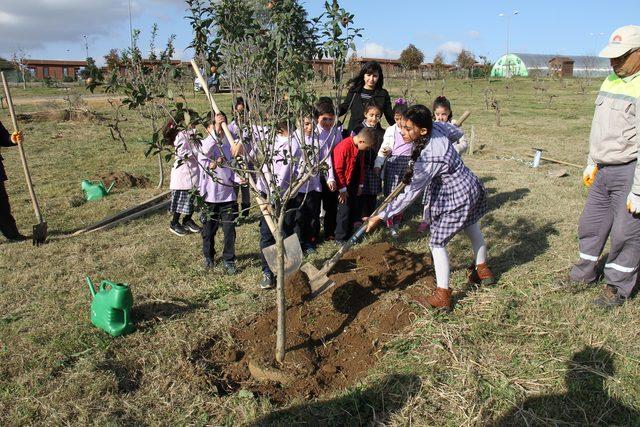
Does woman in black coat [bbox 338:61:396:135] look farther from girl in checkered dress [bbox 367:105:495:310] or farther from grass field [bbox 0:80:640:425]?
girl in checkered dress [bbox 367:105:495:310]

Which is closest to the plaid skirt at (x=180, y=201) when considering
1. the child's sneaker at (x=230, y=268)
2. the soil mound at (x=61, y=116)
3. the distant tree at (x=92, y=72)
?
the child's sneaker at (x=230, y=268)

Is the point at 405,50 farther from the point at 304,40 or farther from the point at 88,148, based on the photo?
the point at 304,40

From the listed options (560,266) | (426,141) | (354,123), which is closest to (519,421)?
(426,141)

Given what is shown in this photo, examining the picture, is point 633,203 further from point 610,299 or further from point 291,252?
point 291,252

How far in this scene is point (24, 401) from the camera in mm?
2840

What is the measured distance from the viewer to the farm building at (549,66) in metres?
40.7

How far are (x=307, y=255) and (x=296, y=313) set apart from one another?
145 cm

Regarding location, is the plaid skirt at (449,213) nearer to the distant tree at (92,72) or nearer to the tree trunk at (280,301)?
the tree trunk at (280,301)

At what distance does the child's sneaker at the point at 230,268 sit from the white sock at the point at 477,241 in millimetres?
2081

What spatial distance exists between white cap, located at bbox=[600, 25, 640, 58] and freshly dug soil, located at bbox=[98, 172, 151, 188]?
6.83 metres

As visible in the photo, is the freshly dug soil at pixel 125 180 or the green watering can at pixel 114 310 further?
the freshly dug soil at pixel 125 180

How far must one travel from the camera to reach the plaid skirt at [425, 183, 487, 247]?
364 centimetres

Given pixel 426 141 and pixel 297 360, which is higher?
pixel 426 141

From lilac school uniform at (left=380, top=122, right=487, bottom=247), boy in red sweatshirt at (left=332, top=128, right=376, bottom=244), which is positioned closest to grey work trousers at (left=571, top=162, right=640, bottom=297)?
lilac school uniform at (left=380, top=122, right=487, bottom=247)
